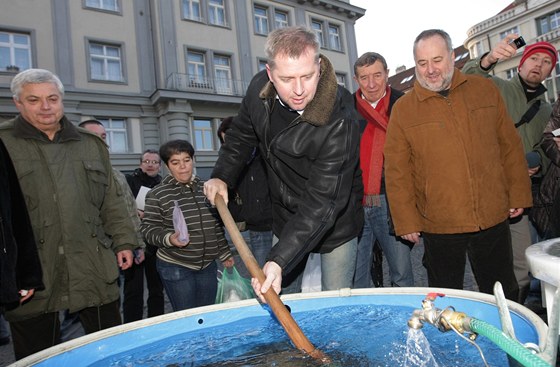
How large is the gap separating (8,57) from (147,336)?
15.5 m

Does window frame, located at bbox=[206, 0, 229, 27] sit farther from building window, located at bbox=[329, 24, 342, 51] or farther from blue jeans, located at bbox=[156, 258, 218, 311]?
blue jeans, located at bbox=[156, 258, 218, 311]

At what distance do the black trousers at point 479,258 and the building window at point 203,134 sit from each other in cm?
1537

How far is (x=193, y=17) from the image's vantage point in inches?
690

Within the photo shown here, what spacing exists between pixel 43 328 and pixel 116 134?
14.8 metres

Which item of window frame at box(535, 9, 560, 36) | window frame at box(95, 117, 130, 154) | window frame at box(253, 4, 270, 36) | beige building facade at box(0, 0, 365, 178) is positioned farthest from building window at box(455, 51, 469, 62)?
window frame at box(95, 117, 130, 154)

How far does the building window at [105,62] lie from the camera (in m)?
15.5

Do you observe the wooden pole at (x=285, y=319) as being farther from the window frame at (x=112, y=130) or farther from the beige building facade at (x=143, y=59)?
the window frame at (x=112, y=130)

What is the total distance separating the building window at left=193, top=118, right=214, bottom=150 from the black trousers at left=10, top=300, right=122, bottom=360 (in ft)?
49.4

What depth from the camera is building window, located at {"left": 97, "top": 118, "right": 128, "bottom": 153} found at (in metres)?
15.6

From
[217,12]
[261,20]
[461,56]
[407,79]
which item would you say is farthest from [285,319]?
[407,79]

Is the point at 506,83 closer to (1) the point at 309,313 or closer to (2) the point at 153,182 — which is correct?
(1) the point at 309,313

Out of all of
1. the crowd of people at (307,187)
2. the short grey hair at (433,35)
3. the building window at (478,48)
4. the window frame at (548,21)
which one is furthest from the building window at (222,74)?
the window frame at (548,21)

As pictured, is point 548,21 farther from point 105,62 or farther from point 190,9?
point 105,62

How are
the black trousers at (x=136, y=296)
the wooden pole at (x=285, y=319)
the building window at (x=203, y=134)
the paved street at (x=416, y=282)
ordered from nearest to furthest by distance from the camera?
the wooden pole at (x=285, y=319)
the paved street at (x=416, y=282)
the black trousers at (x=136, y=296)
the building window at (x=203, y=134)
